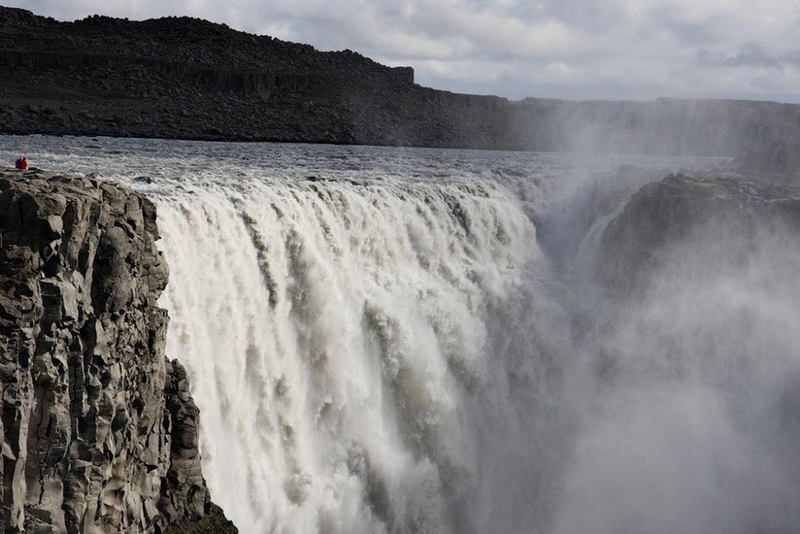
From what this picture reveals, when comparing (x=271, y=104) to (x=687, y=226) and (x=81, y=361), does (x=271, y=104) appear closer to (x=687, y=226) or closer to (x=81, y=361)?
(x=687, y=226)

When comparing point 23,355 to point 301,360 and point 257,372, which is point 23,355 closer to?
point 257,372

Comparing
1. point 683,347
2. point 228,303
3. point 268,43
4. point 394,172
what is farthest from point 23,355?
point 268,43

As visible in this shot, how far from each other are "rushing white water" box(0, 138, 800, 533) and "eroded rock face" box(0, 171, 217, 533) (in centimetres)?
246

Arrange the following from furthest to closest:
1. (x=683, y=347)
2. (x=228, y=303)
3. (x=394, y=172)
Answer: (x=394, y=172)
(x=683, y=347)
(x=228, y=303)

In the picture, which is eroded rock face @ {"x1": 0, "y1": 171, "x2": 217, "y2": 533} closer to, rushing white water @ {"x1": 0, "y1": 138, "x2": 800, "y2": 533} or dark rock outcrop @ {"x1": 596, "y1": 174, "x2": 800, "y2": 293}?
rushing white water @ {"x1": 0, "y1": 138, "x2": 800, "y2": 533}

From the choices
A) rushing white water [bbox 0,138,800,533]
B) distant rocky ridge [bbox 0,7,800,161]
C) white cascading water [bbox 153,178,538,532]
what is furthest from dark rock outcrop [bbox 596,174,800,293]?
distant rocky ridge [bbox 0,7,800,161]

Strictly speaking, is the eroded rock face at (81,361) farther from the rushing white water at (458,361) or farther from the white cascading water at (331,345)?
the rushing white water at (458,361)

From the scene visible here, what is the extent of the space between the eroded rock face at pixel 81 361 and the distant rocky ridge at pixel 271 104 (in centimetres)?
4976

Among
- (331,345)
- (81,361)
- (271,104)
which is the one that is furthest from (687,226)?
(271,104)

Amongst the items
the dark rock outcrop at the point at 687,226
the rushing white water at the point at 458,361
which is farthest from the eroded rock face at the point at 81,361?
the dark rock outcrop at the point at 687,226

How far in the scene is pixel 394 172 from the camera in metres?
42.9

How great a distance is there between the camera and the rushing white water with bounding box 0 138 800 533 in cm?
2112

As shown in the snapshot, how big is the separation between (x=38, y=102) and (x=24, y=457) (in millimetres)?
63671

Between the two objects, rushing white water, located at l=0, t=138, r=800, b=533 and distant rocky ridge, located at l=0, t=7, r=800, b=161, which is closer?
rushing white water, located at l=0, t=138, r=800, b=533
